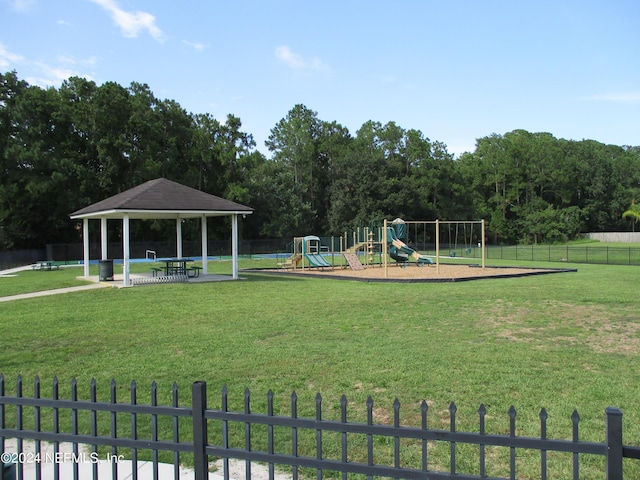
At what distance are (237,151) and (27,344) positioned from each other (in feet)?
153

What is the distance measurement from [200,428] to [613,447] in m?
2.14

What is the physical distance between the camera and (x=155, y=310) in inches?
523

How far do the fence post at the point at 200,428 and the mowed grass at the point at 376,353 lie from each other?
169 cm

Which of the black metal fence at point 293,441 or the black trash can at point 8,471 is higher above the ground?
the black metal fence at point 293,441

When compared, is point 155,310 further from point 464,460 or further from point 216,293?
point 464,460

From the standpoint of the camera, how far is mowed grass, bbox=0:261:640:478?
5.57 m

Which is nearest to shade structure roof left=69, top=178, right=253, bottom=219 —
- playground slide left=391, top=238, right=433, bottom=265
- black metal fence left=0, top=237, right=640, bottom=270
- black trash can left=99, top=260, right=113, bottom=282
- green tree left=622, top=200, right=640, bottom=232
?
black trash can left=99, top=260, right=113, bottom=282

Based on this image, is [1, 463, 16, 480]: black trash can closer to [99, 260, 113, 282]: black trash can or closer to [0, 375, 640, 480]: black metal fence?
[0, 375, 640, 480]: black metal fence

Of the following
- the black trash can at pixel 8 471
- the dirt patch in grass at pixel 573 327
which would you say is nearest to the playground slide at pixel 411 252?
the dirt patch in grass at pixel 573 327

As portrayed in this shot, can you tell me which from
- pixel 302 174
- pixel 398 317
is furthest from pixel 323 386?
pixel 302 174

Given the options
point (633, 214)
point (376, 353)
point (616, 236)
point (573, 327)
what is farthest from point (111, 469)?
point (633, 214)

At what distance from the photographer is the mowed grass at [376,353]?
5566 mm

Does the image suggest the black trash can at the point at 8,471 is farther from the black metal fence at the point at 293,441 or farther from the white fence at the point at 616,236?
the white fence at the point at 616,236

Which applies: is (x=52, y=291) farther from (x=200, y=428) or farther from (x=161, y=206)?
(x=200, y=428)
